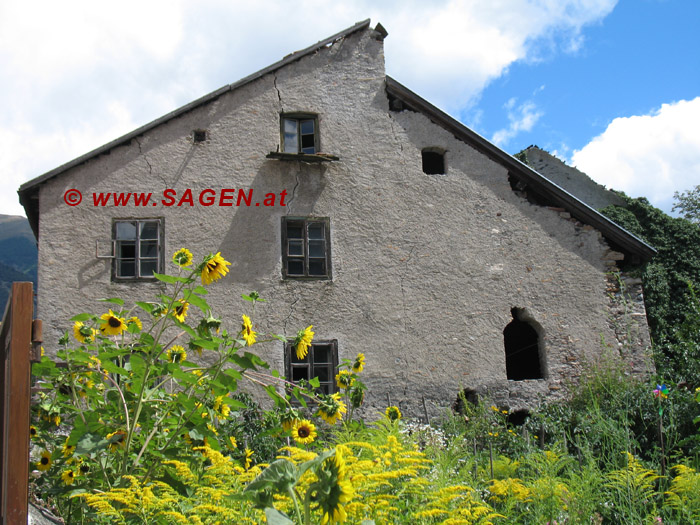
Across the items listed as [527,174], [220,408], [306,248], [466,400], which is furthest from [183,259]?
[527,174]

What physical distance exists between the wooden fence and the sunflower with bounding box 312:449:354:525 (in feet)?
4.33

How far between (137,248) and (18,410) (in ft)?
24.4

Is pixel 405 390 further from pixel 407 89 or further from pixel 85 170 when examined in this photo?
pixel 85 170

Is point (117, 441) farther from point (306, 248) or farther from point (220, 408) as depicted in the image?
point (306, 248)

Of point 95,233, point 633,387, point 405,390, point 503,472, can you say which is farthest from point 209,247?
point 633,387

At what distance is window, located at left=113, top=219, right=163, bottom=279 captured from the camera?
9.68 meters

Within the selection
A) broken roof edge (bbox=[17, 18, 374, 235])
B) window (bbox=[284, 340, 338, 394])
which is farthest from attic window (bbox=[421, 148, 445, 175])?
window (bbox=[284, 340, 338, 394])

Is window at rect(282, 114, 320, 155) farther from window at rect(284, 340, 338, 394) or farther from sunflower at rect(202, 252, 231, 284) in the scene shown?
sunflower at rect(202, 252, 231, 284)

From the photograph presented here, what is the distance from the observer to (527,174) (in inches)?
444

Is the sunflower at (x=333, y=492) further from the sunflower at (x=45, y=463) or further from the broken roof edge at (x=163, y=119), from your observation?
the broken roof edge at (x=163, y=119)

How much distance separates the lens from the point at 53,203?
9695 mm

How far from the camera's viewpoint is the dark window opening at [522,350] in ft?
37.9

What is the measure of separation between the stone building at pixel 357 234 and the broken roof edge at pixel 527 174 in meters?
0.03

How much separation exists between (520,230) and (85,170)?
724cm
